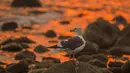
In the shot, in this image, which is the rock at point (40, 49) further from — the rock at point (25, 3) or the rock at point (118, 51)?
the rock at point (25, 3)

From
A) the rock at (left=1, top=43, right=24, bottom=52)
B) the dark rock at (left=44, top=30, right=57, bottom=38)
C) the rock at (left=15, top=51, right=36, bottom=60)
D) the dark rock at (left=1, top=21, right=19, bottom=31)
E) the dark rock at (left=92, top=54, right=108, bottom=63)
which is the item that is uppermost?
the dark rock at (left=1, top=21, right=19, bottom=31)

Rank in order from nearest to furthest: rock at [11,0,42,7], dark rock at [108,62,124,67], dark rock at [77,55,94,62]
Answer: dark rock at [108,62,124,67]
dark rock at [77,55,94,62]
rock at [11,0,42,7]

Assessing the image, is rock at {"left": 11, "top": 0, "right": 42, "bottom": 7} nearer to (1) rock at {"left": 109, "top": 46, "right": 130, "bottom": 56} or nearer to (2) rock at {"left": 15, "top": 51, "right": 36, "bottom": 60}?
(1) rock at {"left": 109, "top": 46, "right": 130, "bottom": 56}

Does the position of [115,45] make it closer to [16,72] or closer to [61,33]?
[61,33]

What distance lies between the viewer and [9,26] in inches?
989

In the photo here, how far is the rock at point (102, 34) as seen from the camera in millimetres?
20500

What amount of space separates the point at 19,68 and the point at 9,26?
32.9ft

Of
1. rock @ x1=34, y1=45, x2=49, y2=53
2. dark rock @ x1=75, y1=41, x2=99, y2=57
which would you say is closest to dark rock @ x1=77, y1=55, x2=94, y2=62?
dark rock @ x1=75, y1=41, x2=99, y2=57

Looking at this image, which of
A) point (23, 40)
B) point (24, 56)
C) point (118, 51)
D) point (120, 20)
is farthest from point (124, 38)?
point (120, 20)

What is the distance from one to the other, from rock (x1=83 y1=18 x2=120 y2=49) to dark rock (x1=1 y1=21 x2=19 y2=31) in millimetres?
5932

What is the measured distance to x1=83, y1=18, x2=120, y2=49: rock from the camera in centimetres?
2050

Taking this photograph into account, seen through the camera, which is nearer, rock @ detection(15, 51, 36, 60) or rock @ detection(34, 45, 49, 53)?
rock @ detection(15, 51, 36, 60)

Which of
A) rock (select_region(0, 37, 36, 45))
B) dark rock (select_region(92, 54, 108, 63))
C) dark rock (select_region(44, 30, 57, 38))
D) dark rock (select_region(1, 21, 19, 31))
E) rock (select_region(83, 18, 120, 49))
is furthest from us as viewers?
dark rock (select_region(1, 21, 19, 31))

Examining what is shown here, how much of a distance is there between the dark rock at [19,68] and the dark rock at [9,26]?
9.42m
